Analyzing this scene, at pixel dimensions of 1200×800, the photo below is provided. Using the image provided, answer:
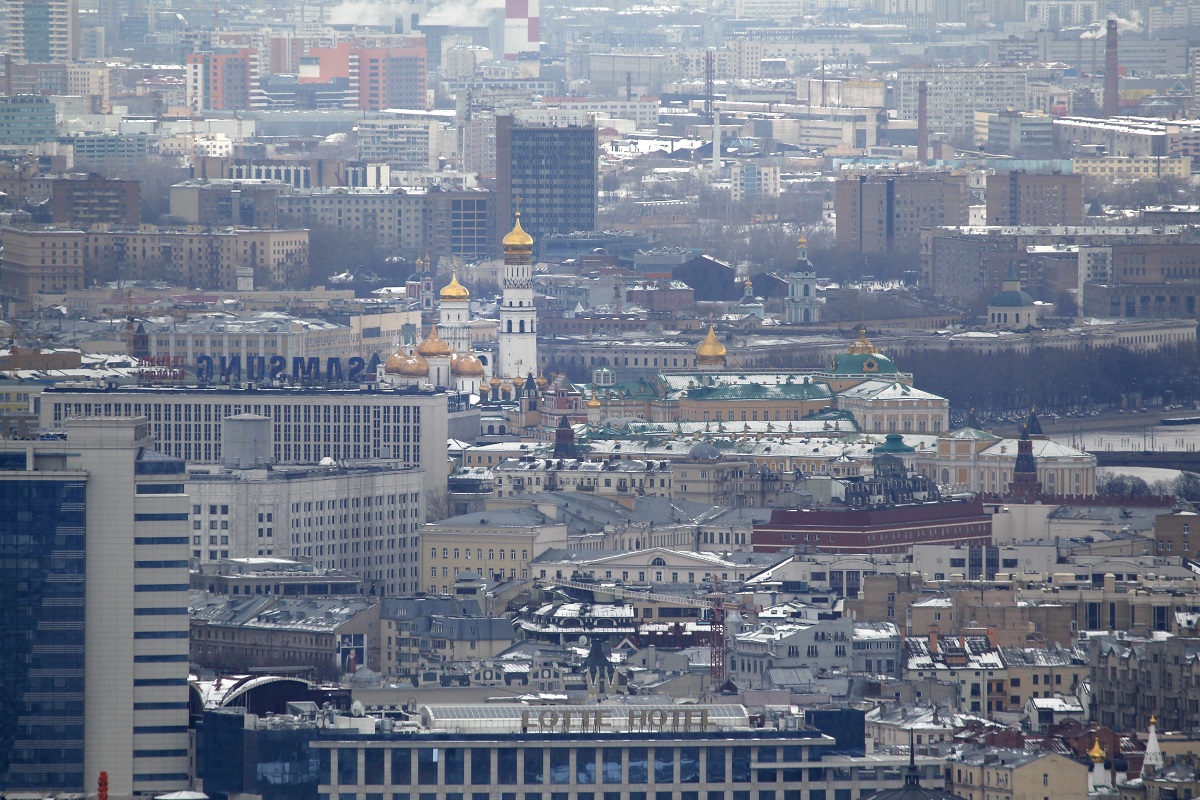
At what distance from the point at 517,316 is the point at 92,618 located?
71.5 m

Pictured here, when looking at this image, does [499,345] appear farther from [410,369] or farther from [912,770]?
[912,770]

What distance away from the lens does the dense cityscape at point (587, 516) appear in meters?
72.6

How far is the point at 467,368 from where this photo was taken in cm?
14088

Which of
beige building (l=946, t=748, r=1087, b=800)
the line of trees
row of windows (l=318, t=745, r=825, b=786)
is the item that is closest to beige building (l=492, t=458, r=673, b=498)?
the line of trees

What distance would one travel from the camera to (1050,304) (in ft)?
576

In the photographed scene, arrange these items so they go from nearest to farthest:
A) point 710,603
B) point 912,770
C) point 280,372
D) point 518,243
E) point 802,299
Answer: point 912,770
point 710,603
point 280,372
point 518,243
point 802,299

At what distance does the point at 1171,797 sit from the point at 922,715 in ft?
27.3

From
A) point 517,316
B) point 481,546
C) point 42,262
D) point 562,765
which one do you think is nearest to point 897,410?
point 517,316

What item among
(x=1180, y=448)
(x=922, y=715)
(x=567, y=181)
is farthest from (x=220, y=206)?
(x=922, y=715)

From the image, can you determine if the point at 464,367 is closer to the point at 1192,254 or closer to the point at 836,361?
the point at 836,361

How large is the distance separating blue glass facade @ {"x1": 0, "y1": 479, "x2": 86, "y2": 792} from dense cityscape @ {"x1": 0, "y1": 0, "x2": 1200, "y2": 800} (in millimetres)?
56

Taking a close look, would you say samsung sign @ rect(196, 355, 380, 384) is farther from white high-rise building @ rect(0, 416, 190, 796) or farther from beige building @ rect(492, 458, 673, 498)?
white high-rise building @ rect(0, 416, 190, 796)

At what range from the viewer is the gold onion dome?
433ft

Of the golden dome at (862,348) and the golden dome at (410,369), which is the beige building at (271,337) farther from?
the golden dome at (862,348)
